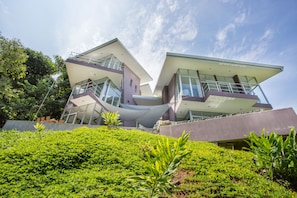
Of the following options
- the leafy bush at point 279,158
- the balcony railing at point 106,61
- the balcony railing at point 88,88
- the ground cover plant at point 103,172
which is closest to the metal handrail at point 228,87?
the ground cover plant at point 103,172

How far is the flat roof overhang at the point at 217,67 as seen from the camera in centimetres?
1362

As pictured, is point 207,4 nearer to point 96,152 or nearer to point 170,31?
point 170,31

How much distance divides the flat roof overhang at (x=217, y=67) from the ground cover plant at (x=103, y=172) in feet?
32.6

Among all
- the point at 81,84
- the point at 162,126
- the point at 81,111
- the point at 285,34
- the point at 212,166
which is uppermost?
the point at 81,84

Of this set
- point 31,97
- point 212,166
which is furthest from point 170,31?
point 31,97

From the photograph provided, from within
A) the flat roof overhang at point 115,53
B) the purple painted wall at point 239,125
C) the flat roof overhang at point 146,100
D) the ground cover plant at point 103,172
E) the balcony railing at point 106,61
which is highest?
the flat roof overhang at point 115,53

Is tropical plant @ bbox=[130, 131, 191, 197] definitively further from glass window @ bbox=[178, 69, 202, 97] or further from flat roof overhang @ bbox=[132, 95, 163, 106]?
flat roof overhang @ bbox=[132, 95, 163, 106]

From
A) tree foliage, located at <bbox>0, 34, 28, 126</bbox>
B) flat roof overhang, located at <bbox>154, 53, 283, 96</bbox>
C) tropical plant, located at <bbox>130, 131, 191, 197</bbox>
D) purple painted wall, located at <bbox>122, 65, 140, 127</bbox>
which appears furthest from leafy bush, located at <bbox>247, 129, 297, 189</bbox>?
tree foliage, located at <bbox>0, 34, 28, 126</bbox>

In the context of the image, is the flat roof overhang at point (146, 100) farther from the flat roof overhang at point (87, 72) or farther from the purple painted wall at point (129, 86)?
the flat roof overhang at point (87, 72)

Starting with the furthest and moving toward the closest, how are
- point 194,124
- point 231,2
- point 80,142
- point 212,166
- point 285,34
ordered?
point 194,124 → point 231,2 → point 285,34 → point 80,142 → point 212,166

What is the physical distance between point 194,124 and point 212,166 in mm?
3960

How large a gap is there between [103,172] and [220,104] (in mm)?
11991

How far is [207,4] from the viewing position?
8.19 metres

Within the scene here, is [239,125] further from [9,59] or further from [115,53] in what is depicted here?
[115,53]
